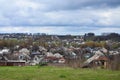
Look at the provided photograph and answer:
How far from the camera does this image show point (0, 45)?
134500 mm

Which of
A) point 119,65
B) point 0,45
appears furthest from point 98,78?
point 0,45

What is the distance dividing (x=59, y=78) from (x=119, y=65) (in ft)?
25.4

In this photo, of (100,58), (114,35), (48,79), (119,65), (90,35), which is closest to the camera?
(48,79)

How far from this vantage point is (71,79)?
44.5ft

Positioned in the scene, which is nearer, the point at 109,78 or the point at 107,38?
the point at 109,78

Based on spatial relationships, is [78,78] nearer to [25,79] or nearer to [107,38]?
[25,79]

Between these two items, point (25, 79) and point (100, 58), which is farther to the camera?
point (100, 58)

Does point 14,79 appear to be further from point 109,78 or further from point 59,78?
→ point 109,78

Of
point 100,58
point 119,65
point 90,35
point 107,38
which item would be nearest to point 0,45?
point 107,38

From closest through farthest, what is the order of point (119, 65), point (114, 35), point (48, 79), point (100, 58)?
point (48, 79), point (119, 65), point (100, 58), point (114, 35)

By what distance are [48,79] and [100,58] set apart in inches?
1404

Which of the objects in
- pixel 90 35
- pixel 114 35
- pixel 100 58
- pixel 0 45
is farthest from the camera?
pixel 90 35

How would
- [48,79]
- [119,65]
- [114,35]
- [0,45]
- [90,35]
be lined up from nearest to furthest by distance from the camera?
[48,79] < [119,65] < [0,45] < [114,35] < [90,35]

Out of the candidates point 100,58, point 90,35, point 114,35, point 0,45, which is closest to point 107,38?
point 114,35
